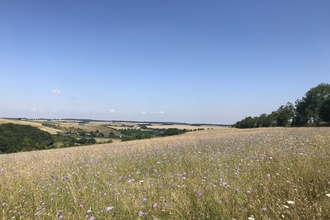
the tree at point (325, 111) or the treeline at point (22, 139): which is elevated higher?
the tree at point (325, 111)

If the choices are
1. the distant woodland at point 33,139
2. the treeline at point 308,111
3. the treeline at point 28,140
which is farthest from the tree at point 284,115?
the treeline at point 28,140

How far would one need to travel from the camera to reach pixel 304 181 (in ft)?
11.0

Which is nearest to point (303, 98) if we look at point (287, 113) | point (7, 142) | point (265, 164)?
point (287, 113)

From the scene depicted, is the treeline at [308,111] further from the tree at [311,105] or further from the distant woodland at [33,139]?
the distant woodland at [33,139]

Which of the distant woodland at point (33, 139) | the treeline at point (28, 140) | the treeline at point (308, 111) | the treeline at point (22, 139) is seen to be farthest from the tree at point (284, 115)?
the treeline at point (22, 139)

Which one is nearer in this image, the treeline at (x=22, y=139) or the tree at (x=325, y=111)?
the tree at (x=325, y=111)

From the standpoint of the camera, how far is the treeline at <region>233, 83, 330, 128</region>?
52.9 metres

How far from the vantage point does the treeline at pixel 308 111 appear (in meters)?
52.9

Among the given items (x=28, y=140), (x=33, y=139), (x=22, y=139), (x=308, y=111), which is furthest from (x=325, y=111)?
(x=22, y=139)

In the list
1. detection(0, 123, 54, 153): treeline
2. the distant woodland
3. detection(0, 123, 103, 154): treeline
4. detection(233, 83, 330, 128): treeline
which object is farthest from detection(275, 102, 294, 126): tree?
detection(0, 123, 54, 153): treeline

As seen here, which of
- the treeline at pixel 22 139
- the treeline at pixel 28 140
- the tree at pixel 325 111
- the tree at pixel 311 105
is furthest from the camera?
the treeline at pixel 22 139

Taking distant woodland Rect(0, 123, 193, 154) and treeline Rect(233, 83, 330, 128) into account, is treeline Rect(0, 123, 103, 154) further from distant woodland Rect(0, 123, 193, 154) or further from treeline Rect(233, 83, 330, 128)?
treeline Rect(233, 83, 330, 128)

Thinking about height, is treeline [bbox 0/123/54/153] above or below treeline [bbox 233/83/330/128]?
below

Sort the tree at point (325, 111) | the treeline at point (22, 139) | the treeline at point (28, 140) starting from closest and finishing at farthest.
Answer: the tree at point (325, 111) → the treeline at point (28, 140) → the treeline at point (22, 139)
